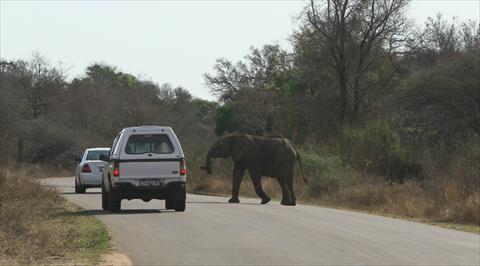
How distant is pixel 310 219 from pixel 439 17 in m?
52.5

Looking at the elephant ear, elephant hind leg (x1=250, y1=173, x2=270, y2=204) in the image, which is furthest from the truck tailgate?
the elephant ear

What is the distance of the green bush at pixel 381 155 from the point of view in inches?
1523

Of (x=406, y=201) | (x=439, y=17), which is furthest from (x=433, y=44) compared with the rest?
(x=406, y=201)

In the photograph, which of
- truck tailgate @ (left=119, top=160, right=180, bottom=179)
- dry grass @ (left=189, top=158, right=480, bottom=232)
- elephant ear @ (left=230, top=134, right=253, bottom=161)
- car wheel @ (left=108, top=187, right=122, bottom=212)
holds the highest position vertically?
elephant ear @ (left=230, top=134, right=253, bottom=161)

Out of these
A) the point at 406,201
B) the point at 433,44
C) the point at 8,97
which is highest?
the point at 433,44

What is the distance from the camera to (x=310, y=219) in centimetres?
2142

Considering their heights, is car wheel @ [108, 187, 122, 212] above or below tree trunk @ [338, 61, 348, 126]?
below

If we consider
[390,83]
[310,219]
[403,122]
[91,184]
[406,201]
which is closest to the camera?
[310,219]

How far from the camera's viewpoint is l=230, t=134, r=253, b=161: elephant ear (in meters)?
29.3

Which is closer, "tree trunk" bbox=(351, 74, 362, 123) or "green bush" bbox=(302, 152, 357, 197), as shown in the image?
"green bush" bbox=(302, 152, 357, 197)

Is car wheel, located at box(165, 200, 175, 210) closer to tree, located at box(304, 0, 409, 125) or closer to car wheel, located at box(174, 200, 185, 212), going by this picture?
car wheel, located at box(174, 200, 185, 212)

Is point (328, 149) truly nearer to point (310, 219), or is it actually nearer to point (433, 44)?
point (310, 219)

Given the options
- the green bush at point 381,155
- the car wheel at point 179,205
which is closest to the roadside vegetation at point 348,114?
the green bush at point 381,155

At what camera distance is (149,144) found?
22547mm
